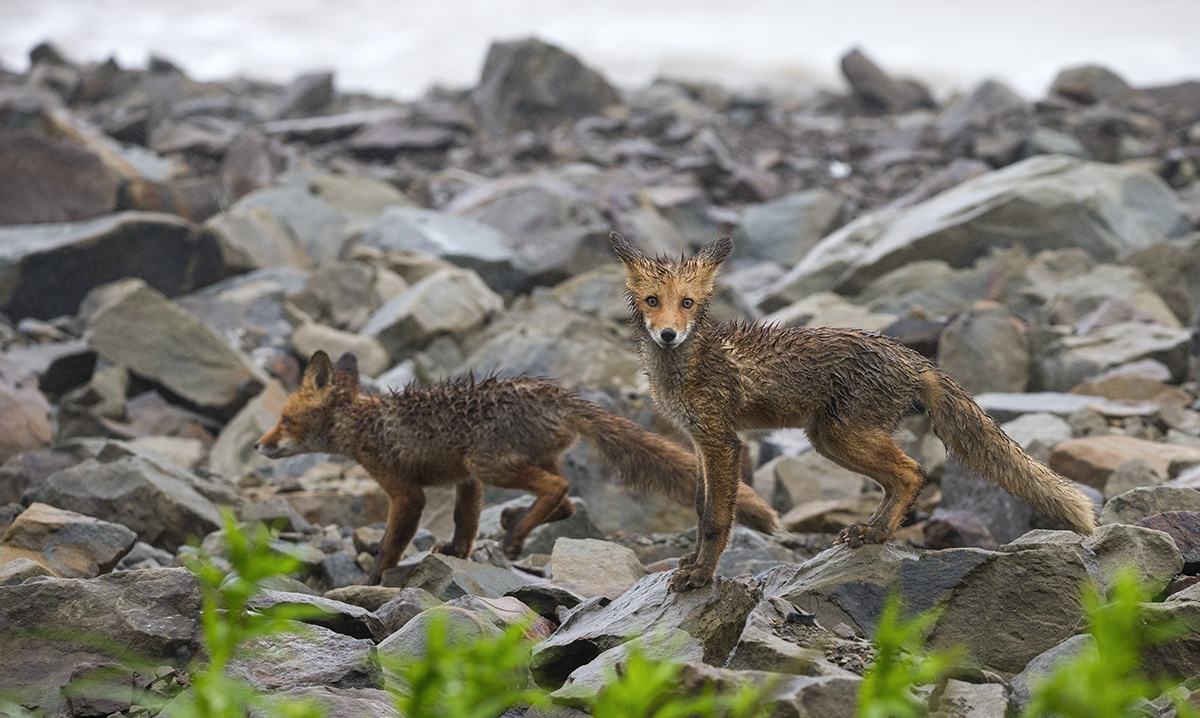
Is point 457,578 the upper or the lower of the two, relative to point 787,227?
upper

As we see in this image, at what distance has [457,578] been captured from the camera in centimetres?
542

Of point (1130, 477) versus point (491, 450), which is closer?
point (491, 450)

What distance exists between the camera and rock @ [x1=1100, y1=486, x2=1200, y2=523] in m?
5.25

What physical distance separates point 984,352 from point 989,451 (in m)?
5.73

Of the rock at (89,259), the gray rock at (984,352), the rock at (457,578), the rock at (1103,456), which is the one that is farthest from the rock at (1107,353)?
the rock at (89,259)

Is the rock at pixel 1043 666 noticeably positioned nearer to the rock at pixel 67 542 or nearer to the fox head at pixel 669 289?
the fox head at pixel 669 289

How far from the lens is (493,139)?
27.5 m

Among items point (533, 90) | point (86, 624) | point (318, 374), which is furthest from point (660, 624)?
point (533, 90)

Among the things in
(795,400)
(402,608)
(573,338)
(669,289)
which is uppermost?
(669,289)

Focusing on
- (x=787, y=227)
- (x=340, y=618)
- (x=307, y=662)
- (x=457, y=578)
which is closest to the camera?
(x=307, y=662)

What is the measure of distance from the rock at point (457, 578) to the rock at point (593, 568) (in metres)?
0.22

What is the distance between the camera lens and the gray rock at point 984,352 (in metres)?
10.2

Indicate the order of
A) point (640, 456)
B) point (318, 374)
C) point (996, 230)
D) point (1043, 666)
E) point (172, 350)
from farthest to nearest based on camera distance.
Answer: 1. point (996, 230)
2. point (172, 350)
3. point (318, 374)
4. point (640, 456)
5. point (1043, 666)

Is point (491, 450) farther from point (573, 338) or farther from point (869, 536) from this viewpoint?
point (573, 338)
